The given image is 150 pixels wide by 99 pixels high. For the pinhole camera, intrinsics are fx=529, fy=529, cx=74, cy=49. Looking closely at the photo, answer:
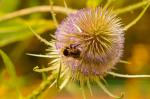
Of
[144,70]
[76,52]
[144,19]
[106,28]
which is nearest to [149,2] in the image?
[106,28]

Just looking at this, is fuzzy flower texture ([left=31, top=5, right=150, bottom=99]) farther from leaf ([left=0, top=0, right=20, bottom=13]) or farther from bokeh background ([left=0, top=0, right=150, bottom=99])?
leaf ([left=0, top=0, right=20, bottom=13])

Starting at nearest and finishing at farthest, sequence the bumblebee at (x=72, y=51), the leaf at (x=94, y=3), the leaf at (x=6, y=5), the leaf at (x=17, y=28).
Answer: the bumblebee at (x=72, y=51) < the leaf at (x=94, y=3) < the leaf at (x=17, y=28) < the leaf at (x=6, y=5)

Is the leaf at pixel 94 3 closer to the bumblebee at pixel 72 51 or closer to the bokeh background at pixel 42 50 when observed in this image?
the bokeh background at pixel 42 50

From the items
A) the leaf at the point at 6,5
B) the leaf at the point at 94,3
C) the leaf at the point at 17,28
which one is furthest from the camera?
the leaf at the point at 6,5

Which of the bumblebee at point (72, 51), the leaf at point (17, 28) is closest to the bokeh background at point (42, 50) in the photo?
the leaf at point (17, 28)

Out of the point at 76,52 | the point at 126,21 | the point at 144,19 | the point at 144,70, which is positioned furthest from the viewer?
the point at 144,19

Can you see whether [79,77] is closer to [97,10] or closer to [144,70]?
[97,10]
